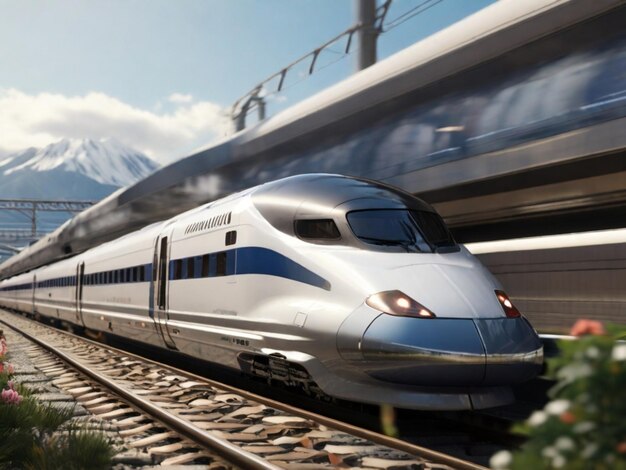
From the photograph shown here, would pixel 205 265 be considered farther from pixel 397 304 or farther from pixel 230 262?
pixel 397 304

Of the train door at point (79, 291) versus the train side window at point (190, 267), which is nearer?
the train side window at point (190, 267)

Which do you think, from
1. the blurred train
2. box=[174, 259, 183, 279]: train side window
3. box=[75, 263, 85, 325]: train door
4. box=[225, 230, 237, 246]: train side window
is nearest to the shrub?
the blurred train

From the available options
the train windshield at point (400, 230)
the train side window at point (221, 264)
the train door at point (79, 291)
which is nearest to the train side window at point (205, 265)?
the train side window at point (221, 264)

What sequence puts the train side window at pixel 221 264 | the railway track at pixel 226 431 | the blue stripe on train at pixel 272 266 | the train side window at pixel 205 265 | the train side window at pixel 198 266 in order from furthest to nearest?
the train side window at pixel 198 266 < the train side window at pixel 205 265 < the train side window at pixel 221 264 < the blue stripe on train at pixel 272 266 < the railway track at pixel 226 431

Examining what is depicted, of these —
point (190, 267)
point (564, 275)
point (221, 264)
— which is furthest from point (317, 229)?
point (190, 267)

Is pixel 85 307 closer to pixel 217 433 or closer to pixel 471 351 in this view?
pixel 217 433

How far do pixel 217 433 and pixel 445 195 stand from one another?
3732 millimetres

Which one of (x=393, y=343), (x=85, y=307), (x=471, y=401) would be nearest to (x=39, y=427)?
(x=393, y=343)

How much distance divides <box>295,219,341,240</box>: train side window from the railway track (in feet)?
5.12

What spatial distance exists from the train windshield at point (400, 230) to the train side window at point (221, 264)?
6.09ft

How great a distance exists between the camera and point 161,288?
31.2ft

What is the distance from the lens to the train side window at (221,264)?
24.1 ft

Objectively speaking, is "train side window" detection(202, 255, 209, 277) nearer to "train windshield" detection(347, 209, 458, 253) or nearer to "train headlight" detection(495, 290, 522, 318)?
"train windshield" detection(347, 209, 458, 253)

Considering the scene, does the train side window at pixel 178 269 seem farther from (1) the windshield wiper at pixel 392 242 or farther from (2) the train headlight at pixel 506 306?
(2) the train headlight at pixel 506 306
